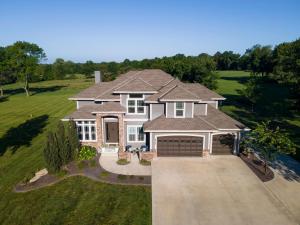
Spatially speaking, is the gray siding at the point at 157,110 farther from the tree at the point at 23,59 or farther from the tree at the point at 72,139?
the tree at the point at 23,59

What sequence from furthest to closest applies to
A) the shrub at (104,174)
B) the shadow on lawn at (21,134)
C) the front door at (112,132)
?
the shadow on lawn at (21,134) → the front door at (112,132) → the shrub at (104,174)

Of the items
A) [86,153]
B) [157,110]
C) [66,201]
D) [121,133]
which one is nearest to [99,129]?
[121,133]


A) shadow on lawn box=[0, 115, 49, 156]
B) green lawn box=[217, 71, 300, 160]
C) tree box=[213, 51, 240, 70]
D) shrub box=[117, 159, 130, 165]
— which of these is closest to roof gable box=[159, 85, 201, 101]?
shrub box=[117, 159, 130, 165]

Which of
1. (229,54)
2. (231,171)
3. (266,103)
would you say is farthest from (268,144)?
(229,54)

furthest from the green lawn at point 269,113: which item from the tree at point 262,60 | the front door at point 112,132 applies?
the tree at point 262,60

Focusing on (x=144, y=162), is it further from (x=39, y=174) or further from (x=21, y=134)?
(x=21, y=134)

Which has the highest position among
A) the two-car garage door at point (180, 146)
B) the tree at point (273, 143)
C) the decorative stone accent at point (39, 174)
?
the tree at point (273, 143)

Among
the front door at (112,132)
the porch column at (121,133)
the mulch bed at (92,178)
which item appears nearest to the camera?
the mulch bed at (92,178)

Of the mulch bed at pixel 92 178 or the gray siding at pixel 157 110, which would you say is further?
the gray siding at pixel 157 110
